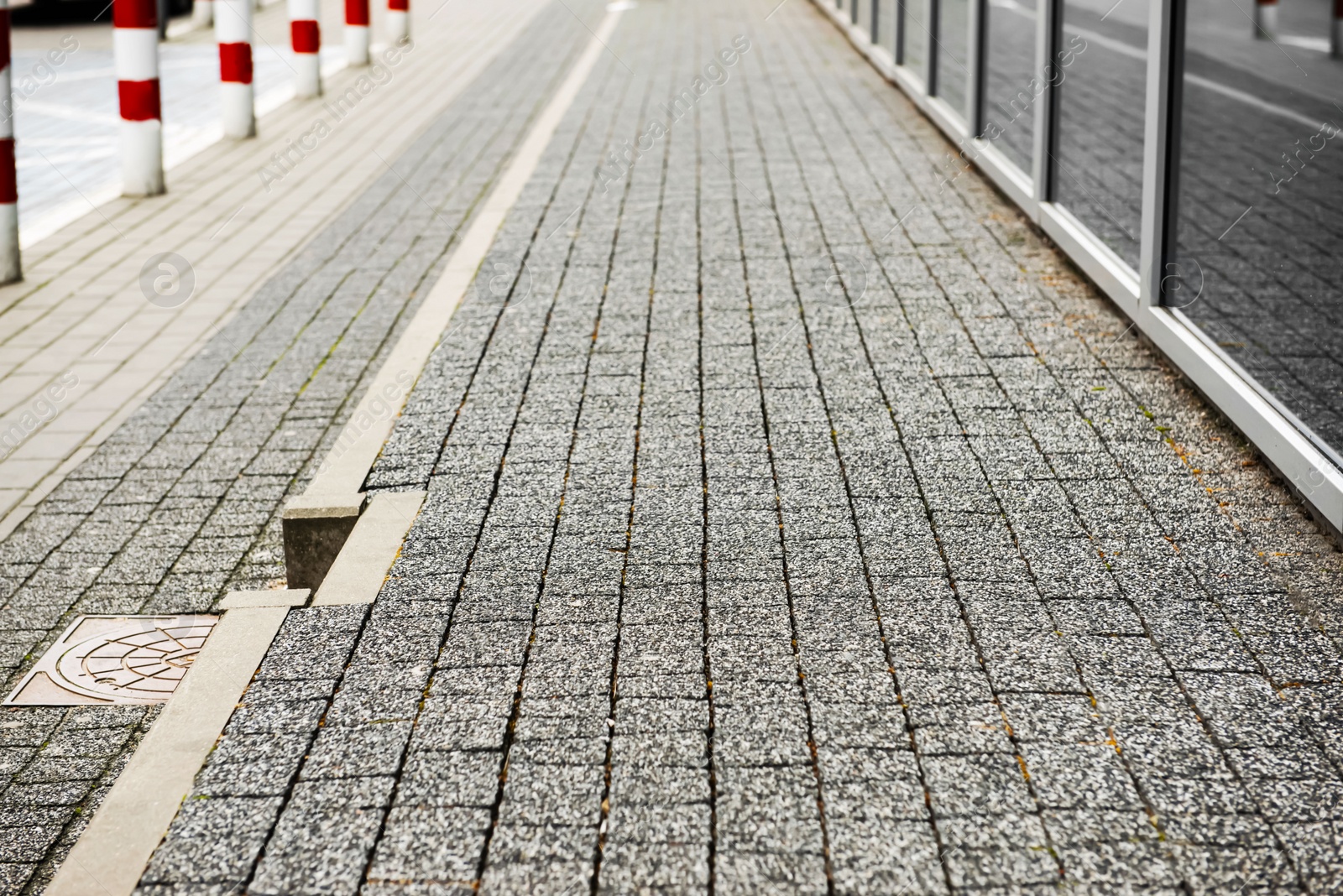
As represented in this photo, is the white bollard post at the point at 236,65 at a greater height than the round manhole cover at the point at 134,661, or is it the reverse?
the white bollard post at the point at 236,65

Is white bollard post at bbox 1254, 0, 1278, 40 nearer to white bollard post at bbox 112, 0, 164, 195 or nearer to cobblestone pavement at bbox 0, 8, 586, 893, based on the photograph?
cobblestone pavement at bbox 0, 8, 586, 893

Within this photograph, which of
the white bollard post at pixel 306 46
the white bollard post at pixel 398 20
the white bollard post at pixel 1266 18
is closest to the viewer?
the white bollard post at pixel 1266 18

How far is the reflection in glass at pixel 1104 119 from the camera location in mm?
7832

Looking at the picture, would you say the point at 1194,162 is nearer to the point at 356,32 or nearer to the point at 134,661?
the point at 134,661

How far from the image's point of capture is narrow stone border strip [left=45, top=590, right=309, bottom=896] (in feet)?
9.52

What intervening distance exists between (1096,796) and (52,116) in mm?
12596

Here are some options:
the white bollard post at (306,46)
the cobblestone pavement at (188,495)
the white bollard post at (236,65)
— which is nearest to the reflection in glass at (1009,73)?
the cobblestone pavement at (188,495)

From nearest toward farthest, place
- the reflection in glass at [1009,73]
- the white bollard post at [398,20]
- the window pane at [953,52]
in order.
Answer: the reflection in glass at [1009,73], the window pane at [953,52], the white bollard post at [398,20]

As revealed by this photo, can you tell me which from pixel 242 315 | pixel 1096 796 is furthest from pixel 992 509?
pixel 242 315

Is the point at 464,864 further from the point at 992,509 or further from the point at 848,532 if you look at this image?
the point at 992,509

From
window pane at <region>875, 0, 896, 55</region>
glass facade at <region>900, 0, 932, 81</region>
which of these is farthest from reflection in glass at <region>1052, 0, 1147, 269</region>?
window pane at <region>875, 0, 896, 55</region>

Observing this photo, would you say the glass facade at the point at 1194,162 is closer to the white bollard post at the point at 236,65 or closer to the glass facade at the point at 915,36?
the glass facade at the point at 915,36

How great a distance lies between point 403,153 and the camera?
36.3 ft

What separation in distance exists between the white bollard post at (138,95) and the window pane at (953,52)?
5.61 metres
